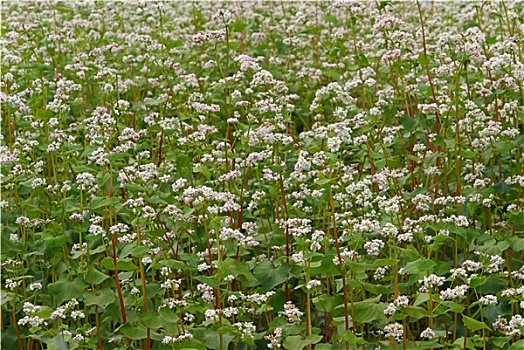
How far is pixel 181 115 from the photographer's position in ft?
14.9

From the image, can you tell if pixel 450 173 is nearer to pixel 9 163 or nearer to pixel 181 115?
pixel 181 115

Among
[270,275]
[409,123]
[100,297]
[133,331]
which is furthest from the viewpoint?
[409,123]

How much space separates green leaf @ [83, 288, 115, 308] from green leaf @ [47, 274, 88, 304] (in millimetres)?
38

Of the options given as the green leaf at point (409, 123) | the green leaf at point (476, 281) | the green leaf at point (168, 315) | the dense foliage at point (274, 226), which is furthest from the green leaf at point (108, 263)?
the green leaf at point (409, 123)

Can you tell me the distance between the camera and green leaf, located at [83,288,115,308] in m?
3.47

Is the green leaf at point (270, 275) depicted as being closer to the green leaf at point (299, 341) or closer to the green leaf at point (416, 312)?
the green leaf at point (299, 341)

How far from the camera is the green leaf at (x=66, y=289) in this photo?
11.6 feet

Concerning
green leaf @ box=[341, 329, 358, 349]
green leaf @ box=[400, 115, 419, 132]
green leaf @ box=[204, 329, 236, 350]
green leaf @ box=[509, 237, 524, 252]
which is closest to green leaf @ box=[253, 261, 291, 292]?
green leaf @ box=[204, 329, 236, 350]

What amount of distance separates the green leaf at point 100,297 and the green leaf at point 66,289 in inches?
1.5

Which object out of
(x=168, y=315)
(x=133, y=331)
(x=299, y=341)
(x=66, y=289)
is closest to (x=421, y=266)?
(x=299, y=341)

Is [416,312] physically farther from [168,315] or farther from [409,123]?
[409,123]

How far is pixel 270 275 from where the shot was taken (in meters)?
3.69

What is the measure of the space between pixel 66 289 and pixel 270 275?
85cm

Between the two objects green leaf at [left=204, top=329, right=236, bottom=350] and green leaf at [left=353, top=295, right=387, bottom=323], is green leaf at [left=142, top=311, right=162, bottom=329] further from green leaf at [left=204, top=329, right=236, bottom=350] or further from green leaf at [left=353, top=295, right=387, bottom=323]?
green leaf at [left=353, top=295, right=387, bottom=323]
